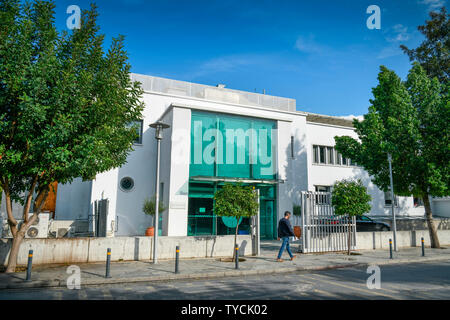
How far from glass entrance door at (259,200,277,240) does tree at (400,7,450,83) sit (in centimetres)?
1541

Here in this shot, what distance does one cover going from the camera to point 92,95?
10.4 m

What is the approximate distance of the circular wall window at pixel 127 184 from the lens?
811 inches

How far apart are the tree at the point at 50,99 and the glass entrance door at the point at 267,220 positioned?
12.2 meters

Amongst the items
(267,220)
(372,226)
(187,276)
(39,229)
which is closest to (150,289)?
(187,276)

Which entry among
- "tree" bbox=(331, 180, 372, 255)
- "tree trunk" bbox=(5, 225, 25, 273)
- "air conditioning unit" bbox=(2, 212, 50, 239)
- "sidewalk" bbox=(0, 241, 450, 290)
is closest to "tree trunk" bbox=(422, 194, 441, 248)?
"sidewalk" bbox=(0, 241, 450, 290)

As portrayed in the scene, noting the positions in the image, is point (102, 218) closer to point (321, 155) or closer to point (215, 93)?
point (215, 93)

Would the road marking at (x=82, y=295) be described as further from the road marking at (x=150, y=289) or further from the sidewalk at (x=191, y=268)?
the road marking at (x=150, y=289)

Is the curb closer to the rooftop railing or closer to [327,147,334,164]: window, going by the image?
[327,147,334,164]: window

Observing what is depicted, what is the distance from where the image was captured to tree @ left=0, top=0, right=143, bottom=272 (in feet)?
28.6

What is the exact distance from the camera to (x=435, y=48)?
78.1ft

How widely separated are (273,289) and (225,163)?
12.1 meters

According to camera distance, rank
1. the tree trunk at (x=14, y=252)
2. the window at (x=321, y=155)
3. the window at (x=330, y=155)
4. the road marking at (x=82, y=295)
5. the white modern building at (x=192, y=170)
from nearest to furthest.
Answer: the road marking at (x=82, y=295), the tree trunk at (x=14, y=252), the white modern building at (x=192, y=170), the window at (x=321, y=155), the window at (x=330, y=155)

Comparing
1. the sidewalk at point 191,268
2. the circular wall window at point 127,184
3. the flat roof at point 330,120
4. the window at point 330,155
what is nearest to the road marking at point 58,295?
Result: the sidewalk at point 191,268

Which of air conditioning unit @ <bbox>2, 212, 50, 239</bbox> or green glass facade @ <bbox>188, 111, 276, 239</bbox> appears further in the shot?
green glass facade @ <bbox>188, 111, 276, 239</bbox>
